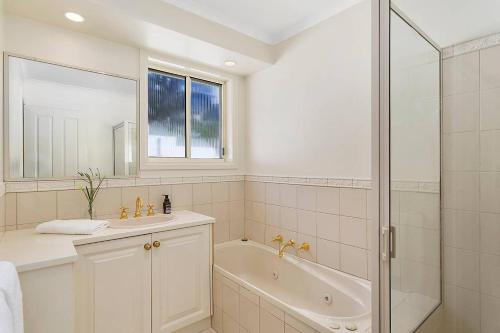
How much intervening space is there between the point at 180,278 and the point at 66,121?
1.40 metres

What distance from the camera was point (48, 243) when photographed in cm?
144

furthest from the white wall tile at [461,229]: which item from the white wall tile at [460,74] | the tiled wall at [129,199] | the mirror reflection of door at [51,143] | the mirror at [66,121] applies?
the mirror reflection of door at [51,143]

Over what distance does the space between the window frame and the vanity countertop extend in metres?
0.64

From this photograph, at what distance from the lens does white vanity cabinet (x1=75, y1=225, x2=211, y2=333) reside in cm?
158

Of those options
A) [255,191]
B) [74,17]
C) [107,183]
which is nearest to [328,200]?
[255,191]

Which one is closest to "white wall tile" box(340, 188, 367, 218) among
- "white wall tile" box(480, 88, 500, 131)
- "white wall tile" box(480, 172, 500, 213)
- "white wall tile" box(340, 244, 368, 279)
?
"white wall tile" box(340, 244, 368, 279)

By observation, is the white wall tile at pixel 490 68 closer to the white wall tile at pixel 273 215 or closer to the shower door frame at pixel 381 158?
the shower door frame at pixel 381 158

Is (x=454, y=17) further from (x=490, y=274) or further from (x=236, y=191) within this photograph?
(x=236, y=191)

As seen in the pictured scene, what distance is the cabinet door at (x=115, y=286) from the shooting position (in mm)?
1557

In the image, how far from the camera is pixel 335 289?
194 cm

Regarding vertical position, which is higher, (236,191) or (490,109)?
(490,109)

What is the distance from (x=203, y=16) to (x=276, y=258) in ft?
7.00

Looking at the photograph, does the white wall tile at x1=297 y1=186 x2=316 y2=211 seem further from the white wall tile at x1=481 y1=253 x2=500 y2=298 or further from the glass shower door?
the white wall tile at x1=481 y1=253 x2=500 y2=298

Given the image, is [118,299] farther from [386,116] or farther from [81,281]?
[386,116]
